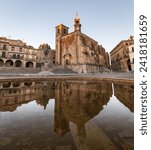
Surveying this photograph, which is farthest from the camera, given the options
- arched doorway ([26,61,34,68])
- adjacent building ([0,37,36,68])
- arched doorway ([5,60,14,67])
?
arched doorway ([26,61,34,68])

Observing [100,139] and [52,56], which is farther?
[52,56]

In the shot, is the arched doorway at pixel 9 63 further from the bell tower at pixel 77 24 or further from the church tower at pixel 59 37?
the bell tower at pixel 77 24

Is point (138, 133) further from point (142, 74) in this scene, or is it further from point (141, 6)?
point (141, 6)

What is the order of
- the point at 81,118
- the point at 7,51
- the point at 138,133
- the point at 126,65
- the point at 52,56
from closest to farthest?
the point at 138,133, the point at 81,118, the point at 7,51, the point at 126,65, the point at 52,56

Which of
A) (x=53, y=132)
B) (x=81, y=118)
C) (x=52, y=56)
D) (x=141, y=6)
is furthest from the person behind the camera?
(x=52, y=56)

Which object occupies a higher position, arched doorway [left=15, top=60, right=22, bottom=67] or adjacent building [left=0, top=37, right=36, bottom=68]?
adjacent building [left=0, top=37, right=36, bottom=68]

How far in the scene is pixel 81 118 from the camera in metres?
2.94

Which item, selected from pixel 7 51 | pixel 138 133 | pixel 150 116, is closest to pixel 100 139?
pixel 138 133

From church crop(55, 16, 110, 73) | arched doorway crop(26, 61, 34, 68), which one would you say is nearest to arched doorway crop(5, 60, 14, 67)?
arched doorway crop(26, 61, 34, 68)

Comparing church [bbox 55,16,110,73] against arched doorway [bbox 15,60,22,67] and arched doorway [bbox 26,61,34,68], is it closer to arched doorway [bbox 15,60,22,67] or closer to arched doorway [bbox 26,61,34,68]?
arched doorway [bbox 26,61,34,68]

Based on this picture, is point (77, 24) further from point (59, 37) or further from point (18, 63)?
point (18, 63)

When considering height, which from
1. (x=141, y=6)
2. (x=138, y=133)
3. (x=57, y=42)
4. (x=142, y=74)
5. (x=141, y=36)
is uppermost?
(x=57, y=42)

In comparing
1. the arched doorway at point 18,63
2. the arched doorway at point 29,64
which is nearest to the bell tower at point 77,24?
the arched doorway at point 29,64

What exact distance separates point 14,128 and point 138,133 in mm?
2485
